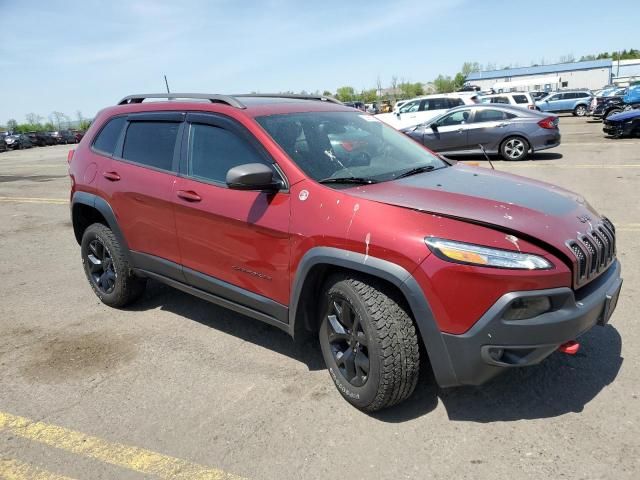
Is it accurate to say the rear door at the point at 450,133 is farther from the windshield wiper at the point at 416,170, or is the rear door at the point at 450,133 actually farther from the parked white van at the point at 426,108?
the windshield wiper at the point at 416,170

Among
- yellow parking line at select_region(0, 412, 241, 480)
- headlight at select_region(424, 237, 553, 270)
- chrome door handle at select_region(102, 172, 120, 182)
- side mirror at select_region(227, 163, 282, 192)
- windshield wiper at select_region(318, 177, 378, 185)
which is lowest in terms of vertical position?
yellow parking line at select_region(0, 412, 241, 480)

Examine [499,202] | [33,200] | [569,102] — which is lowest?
[569,102]

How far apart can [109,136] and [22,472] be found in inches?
114

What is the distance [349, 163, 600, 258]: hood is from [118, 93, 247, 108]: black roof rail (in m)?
1.24

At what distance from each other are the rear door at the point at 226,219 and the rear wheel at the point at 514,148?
11.2 metres

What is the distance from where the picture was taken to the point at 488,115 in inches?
527

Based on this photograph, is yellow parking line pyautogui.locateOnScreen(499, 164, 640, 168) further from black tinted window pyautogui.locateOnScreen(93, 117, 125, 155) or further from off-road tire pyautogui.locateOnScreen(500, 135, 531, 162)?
black tinted window pyautogui.locateOnScreen(93, 117, 125, 155)

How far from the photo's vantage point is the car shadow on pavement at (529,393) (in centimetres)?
288

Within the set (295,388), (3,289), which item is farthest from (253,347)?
(3,289)

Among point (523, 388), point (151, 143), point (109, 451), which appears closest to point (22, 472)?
point (109, 451)

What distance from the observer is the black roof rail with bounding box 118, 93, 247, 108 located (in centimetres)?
362

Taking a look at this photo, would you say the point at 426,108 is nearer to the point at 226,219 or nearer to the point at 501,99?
the point at 501,99

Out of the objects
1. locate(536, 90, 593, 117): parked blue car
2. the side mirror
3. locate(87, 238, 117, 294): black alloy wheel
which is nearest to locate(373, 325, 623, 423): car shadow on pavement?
the side mirror

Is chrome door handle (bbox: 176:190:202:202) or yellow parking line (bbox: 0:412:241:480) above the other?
chrome door handle (bbox: 176:190:202:202)
